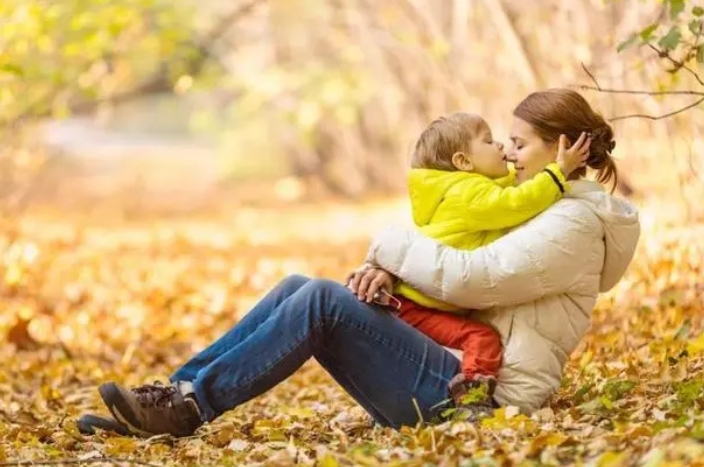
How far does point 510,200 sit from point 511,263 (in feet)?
0.63

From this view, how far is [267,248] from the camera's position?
1277cm

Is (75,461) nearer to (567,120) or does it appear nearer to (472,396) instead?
(472,396)

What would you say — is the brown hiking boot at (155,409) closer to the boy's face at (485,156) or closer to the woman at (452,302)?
the woman at (452,302)

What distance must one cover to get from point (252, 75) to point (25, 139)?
17.1 feet

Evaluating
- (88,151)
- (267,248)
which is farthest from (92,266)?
(88,151)

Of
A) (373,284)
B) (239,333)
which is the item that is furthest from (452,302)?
(239,333)

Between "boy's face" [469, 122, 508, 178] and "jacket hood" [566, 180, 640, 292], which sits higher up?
"boy's face" [469, 122, 508, 178]

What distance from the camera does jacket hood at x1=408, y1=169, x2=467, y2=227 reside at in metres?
3.84

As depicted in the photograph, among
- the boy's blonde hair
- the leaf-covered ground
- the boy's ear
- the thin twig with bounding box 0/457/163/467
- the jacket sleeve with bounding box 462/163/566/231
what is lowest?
the leaf-covered ground

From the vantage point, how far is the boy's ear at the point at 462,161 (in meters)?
3.88

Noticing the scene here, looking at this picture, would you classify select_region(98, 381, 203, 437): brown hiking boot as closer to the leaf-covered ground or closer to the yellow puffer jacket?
the leaf-covered ground

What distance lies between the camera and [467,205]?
12.4 feet

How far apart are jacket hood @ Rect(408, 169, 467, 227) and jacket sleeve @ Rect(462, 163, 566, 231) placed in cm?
9

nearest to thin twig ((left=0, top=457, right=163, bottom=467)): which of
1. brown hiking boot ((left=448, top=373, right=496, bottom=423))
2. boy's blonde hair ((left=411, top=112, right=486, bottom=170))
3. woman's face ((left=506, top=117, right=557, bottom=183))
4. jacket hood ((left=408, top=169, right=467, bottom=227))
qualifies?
brown hiking boot ((left=448, top=373, right=496, bottom=423))
